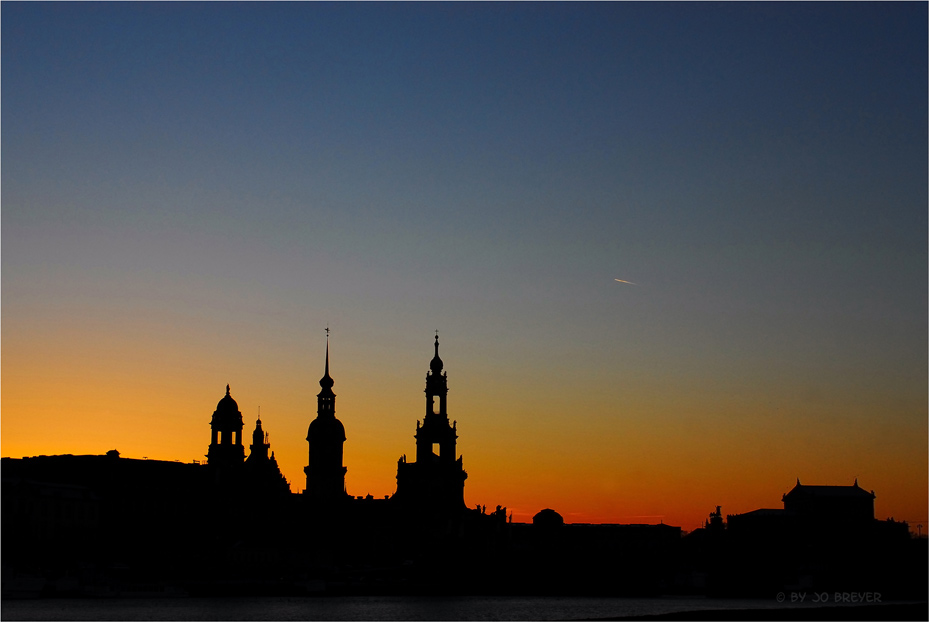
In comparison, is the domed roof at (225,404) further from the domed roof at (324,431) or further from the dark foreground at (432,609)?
the dark foreground at (432,609)

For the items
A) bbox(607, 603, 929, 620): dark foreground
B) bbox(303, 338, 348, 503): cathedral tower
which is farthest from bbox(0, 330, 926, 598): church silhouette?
bbox(607, 603, 929, 620): dark foreground

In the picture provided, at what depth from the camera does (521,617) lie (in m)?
116

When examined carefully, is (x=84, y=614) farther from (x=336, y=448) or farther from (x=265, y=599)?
(x=336, y=448)

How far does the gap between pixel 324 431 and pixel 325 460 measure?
3785 millimetres

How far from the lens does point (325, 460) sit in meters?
184

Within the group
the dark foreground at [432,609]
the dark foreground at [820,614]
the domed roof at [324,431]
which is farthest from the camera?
the domed roof at [324,431]

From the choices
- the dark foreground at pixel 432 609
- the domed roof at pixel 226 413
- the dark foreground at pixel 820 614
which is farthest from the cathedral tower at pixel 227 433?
the dark foreground at pixel 820 614

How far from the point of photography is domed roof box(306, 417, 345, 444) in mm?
183375

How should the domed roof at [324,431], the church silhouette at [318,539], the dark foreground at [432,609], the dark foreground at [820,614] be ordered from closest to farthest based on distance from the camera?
the dark foreground at [820,614] < the dark foreground at [432,609] < the church silhouette at [318,539] < the domed roof at [324,431]

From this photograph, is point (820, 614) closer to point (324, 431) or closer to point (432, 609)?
point (432, 609)

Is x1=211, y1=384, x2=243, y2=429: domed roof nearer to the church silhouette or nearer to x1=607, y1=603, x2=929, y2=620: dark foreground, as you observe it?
the church silhouette

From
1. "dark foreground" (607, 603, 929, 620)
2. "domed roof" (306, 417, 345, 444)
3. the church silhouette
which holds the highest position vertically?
"domed roof" (306, 417, 345, 444)

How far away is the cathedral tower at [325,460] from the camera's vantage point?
18350cm

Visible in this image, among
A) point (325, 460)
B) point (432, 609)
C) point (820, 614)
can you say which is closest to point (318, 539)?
point (325, 460)
